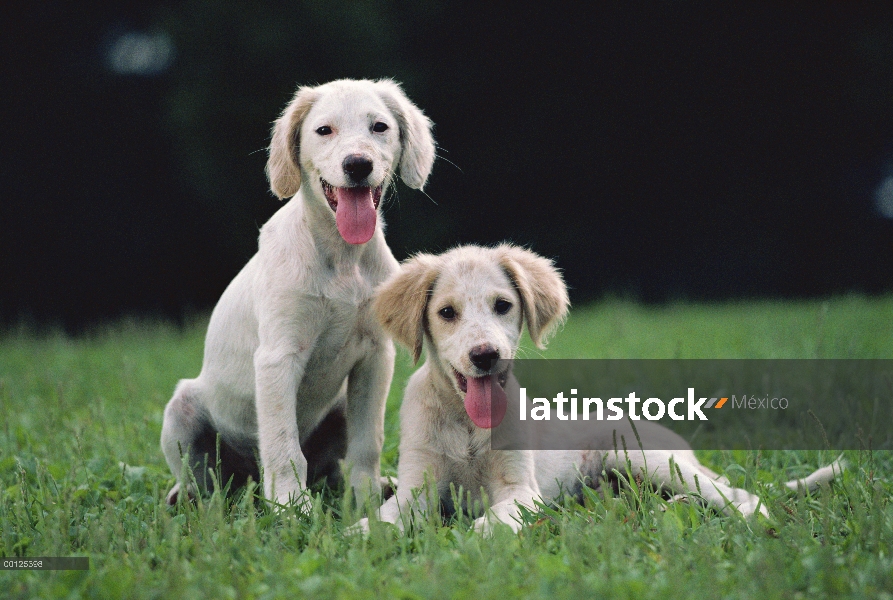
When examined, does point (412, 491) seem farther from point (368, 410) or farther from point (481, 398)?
point (368, 410)

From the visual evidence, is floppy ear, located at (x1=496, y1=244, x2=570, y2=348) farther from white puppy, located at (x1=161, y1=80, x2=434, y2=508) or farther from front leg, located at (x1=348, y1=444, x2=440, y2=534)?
front leg, located at (x1=348, y1=444, x2=440, y2=534)

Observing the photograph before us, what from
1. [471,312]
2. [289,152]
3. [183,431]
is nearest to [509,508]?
[471,312]

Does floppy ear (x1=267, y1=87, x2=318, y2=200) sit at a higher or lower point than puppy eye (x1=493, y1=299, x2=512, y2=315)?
higher

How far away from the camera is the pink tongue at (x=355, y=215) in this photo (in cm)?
394

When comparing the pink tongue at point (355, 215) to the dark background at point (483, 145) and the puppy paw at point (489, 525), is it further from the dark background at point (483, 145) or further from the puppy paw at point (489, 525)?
the dark background at point (483, 145)

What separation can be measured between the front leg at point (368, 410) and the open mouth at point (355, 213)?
21.6 inches

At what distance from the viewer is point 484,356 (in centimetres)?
368

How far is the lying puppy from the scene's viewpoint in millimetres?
3832

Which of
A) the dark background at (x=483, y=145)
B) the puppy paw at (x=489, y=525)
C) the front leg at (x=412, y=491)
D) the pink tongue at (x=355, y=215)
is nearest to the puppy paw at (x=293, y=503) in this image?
the front leg at (x=412, y=491)

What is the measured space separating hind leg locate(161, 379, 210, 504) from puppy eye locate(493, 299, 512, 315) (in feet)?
5.32

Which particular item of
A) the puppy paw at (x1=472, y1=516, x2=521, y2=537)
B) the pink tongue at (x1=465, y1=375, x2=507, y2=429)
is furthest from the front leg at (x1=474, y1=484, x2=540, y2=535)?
the pink tongue at (x1=465, y1=375, x2=507, y2=429)

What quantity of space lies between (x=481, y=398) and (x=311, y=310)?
0.83 meters

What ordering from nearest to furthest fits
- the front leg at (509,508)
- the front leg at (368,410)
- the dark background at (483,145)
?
the front leg at (509,508)
the front leg at (368,410)
the dark background at (483,145)

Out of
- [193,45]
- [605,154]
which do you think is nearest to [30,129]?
[193,45]
